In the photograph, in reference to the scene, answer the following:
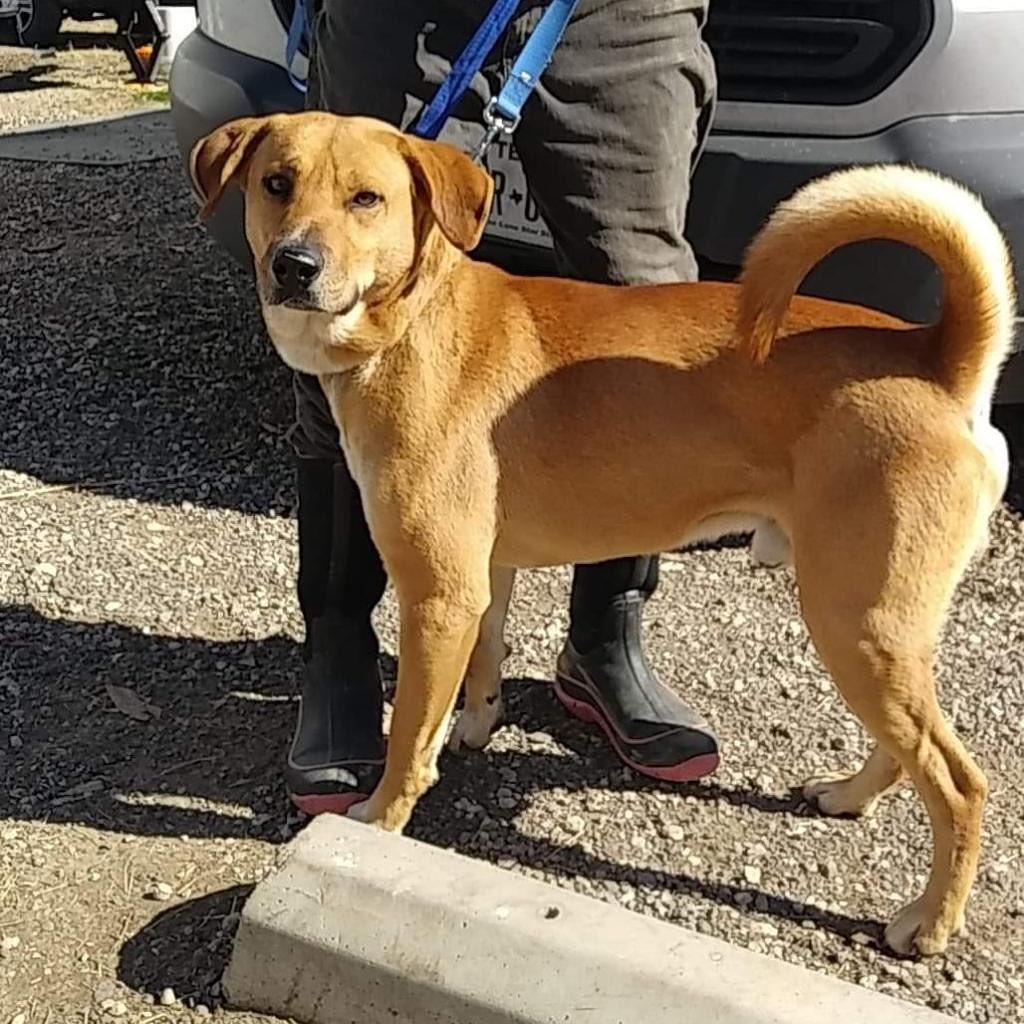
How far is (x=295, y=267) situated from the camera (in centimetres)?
264

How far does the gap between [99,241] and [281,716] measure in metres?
3.61

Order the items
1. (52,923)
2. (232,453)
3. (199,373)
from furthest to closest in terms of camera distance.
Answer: (199,373) → (232,453) → (52,923)

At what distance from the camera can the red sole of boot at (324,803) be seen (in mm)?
3182

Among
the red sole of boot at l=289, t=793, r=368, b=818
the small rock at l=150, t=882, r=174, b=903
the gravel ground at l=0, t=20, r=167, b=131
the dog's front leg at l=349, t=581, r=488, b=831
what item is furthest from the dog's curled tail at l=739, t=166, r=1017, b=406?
the gravel ground at l=0, t=20, r=167, b=131

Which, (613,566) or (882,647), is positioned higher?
(882,647)

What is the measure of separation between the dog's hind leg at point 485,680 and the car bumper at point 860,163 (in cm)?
102

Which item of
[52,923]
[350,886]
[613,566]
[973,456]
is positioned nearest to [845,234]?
[973,456]

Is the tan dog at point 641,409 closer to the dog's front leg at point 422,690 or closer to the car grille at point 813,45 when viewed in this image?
the dog's front leg at point 422,690

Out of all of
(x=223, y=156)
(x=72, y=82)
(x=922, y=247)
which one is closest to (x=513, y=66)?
(x=223, y=156)

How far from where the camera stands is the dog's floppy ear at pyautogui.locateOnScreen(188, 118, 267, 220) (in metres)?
2.85

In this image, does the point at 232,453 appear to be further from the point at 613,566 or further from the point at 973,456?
the point at 973,456

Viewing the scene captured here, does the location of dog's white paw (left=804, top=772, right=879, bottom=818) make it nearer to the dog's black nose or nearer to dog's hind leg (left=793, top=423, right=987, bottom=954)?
dog's hind leg (left=793, top=423, right=987, bottom=954)

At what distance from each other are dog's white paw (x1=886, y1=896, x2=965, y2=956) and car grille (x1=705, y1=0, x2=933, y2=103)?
189 centimetres

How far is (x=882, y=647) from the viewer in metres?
2.67
